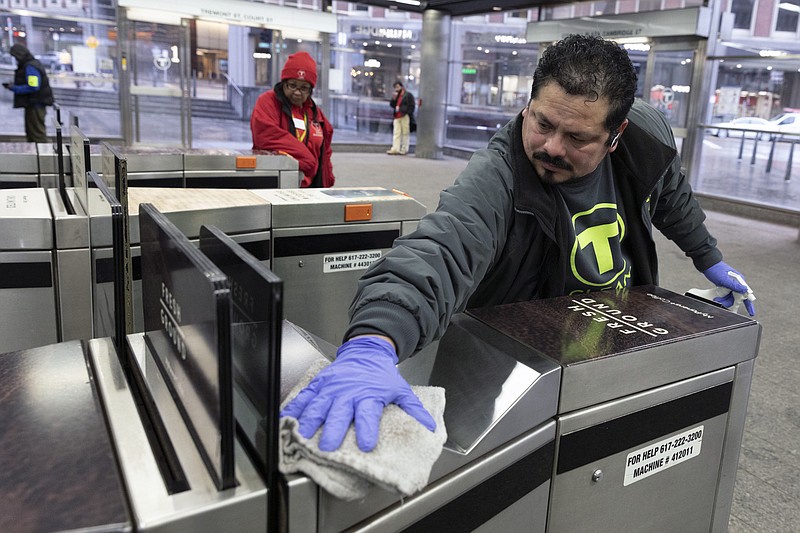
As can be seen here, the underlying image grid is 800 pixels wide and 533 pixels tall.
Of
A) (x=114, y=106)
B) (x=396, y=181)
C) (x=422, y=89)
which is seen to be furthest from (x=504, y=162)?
(x=422, y=89)

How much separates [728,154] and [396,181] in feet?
13.9

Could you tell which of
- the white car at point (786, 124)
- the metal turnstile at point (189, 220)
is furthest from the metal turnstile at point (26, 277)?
the white car at point (786, 124)

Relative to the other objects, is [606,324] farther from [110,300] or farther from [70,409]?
[110,300]

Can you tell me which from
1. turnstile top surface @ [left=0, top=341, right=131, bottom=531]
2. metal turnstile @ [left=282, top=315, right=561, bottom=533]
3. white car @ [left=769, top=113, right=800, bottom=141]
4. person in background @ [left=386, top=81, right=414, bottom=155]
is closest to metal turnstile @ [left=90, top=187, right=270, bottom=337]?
turnstile top surface @ [left=0, top=341, right=131, bottom=531]

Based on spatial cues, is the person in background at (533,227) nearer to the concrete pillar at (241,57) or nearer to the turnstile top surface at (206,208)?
the turnstile top surface at (206,208)

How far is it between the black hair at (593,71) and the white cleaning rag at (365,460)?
0.84m

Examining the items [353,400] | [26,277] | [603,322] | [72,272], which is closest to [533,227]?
[603,322]

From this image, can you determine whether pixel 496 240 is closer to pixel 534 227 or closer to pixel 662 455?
pixel 534 227

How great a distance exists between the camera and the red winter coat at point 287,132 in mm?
3938

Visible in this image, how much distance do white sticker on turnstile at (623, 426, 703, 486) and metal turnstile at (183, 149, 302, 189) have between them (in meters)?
3.00

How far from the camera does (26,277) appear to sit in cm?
186

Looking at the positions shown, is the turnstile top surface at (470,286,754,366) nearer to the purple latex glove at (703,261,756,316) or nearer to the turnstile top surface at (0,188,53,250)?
the purple latex glove at (703,261,756,316)

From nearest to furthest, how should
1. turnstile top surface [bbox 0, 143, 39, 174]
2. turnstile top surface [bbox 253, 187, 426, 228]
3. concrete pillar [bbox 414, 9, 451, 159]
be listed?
turnstile top surface [bbox 253, 187, 426, 228]
turnstile top surface [bbox 0, 143, 39, 174]
concrete pillar [bbox 414, 9, 451, 159]

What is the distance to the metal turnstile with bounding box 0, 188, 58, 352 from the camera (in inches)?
71.4
